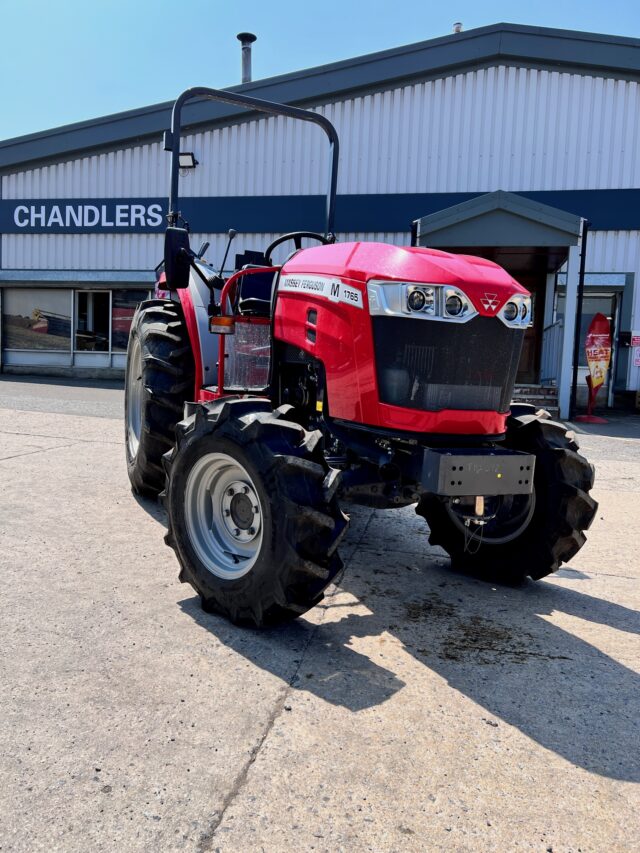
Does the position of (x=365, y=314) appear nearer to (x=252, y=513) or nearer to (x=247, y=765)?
(x=252, y=513)

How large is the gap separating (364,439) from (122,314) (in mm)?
15804

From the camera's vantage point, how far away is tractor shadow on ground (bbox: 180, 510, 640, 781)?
2479 millimetres

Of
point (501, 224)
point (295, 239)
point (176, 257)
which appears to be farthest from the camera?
point (501, 224)

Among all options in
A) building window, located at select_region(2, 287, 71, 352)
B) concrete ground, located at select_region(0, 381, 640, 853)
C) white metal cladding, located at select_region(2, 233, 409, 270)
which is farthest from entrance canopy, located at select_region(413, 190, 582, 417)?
building window, located at select_region(2, 287, 71, 352)

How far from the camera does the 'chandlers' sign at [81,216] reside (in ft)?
55.6

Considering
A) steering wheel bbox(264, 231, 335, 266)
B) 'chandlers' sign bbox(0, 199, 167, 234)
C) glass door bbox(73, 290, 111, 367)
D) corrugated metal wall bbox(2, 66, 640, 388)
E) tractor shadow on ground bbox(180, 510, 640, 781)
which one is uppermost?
corrugated metal wall bbox(2, 66, 640, 388)

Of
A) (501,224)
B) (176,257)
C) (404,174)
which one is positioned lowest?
(176,257)

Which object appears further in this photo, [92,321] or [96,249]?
[92,321]

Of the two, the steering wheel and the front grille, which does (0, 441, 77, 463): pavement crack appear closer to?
the steering wheel

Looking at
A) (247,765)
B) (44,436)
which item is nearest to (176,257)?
(247,765)

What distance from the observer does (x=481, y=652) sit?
3.02 meters

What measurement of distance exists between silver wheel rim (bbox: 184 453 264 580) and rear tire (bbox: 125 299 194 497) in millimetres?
1435

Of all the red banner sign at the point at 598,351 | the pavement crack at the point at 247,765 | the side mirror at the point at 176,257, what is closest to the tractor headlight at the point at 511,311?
the pavement crack at the point at 247,765

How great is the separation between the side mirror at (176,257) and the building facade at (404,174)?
8.37 meters
